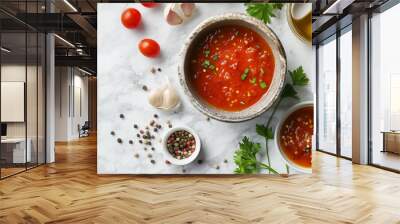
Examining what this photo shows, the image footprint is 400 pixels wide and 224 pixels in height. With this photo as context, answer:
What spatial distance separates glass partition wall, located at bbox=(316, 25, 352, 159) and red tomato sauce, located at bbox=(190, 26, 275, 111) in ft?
10.7

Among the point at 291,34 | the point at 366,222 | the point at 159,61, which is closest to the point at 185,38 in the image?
the point at 159,61

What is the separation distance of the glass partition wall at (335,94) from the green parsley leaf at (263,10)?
295cm

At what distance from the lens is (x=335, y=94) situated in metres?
8.06

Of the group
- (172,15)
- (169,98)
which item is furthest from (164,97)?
(172,15)

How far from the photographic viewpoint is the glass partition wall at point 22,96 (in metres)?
4.93

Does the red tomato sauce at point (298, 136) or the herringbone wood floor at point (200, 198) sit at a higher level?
the red tomato sauce at point (298, 136)

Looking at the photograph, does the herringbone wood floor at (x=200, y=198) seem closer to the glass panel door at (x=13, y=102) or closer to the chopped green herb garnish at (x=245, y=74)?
the glass panel door at (x=13, y=102)

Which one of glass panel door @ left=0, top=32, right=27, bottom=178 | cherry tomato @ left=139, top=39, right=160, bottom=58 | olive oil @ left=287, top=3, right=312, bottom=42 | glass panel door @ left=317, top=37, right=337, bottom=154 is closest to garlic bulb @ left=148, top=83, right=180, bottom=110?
cherry tomato @ left=139, top=39, right=160, bottom=58

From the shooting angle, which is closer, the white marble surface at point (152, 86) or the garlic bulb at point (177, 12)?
the garlic bulb at point (177, 12)

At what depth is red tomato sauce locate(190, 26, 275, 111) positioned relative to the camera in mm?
4625

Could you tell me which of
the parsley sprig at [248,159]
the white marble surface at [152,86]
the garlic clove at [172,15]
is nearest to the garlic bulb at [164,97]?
the white marble surface at [152,86]

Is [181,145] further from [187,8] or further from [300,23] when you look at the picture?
[300,23]

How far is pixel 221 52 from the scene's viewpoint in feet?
15.5

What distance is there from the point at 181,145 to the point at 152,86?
87 cm
